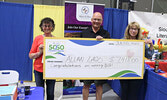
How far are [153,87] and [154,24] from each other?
2452 mm

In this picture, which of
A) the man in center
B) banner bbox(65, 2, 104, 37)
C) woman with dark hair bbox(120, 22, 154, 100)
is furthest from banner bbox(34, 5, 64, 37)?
woman with dark hair bbox(120, 22, 154, 100)

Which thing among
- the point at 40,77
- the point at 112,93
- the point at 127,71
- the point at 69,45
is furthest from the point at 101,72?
the point at 112,93

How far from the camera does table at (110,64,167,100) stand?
185cm

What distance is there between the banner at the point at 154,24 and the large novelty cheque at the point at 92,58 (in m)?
2.13

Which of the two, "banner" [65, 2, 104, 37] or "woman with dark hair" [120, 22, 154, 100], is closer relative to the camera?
"woman with dark hair" [120, 22, 154, 100]

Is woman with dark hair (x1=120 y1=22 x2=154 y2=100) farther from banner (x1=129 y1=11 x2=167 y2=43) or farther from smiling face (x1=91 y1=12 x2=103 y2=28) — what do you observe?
banner (x1=129 y1=11 x2=167 y2=43)

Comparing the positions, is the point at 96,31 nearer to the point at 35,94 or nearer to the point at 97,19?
the point at 97,19

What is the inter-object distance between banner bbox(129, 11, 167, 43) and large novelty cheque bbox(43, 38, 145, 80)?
213cm

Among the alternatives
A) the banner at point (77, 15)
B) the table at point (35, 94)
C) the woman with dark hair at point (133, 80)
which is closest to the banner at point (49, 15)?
the banner at point (77, 15)

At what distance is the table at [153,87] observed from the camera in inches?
72.9

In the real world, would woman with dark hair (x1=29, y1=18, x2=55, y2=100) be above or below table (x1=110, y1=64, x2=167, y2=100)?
above

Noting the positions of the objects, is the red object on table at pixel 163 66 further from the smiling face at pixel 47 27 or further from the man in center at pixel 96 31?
the smiling face at pixel 47 27

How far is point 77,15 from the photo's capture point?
2.85 metres

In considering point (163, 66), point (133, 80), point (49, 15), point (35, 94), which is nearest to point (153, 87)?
point (133, 80)
